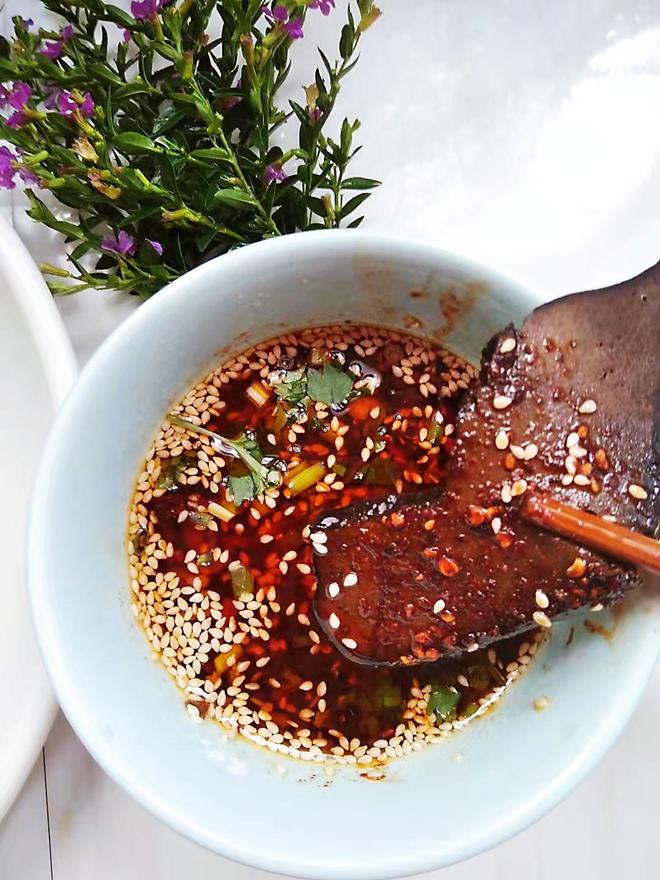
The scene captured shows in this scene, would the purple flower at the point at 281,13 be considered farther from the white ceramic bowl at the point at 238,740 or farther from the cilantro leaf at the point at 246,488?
the cilantro leaf at the point at 246,488

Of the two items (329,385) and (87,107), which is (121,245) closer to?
(87,107)

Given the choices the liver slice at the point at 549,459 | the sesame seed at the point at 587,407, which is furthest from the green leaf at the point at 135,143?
the sesame seed at the point at 587,407

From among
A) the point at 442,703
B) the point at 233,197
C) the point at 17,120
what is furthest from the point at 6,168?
the point at 442,703

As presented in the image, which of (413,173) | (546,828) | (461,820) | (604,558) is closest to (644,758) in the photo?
(546,828)

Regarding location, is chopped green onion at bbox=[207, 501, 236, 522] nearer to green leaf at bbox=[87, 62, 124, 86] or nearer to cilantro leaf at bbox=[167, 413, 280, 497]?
cilantro leaf at bbox=[167, 413, 280, 497]

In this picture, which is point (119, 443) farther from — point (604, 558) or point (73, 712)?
point (604, 558)
